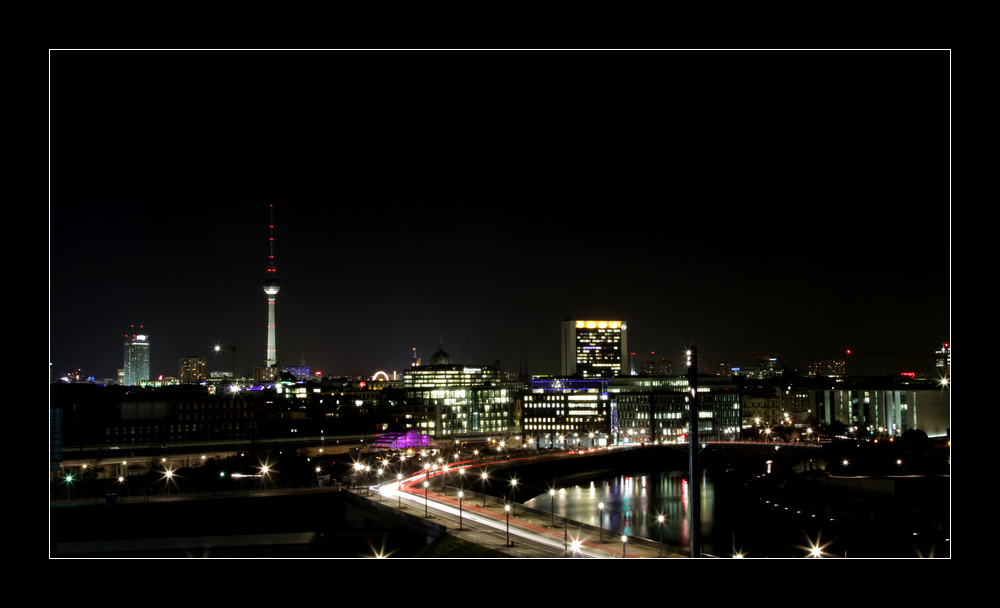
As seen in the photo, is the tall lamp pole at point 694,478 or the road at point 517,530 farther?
the road at point 517,530

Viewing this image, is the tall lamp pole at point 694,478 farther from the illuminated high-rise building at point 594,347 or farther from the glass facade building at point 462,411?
the illuminated high-rise building at point 594,347

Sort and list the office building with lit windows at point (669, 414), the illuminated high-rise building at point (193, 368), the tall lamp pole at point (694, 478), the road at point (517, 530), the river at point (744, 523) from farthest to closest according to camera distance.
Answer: the illuminated high-rise building at point (193, 368) → the office building with lit windows at point (669, 414) → the river at point (744, 523) → the road at point (517, 530) → the tall lamp pole at point (694, 478)

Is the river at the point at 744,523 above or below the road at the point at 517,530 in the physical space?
below

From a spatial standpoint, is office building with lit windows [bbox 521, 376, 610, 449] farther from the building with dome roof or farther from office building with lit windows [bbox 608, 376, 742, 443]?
the building with dome roof

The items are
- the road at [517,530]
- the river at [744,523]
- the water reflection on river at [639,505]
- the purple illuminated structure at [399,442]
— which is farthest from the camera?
the purple illuminated structure at [399,442]

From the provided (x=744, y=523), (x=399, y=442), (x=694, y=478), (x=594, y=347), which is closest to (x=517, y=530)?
(x=694, y=478)

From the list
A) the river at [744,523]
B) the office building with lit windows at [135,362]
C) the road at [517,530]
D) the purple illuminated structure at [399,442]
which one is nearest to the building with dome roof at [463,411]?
the purple illuminated structure at [399,442]
